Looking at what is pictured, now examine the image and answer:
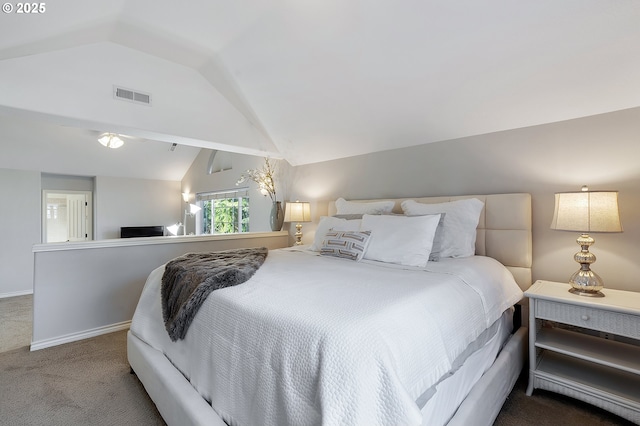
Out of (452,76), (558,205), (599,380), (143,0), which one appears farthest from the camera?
(452,76)

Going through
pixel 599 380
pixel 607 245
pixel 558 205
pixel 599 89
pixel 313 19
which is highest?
pixel 313 19

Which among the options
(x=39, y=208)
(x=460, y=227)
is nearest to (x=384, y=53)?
(x=460, y=227)

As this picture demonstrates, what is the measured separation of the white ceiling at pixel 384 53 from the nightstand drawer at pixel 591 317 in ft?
4.39

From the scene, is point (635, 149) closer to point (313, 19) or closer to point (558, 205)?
point (558, 205)

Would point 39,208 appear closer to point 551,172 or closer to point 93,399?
point 93,399

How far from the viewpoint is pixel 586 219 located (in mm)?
1692

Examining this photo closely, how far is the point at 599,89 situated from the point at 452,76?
35.2 inches

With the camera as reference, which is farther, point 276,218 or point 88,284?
point 276,218

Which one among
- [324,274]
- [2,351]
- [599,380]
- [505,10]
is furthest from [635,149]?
[2,351]

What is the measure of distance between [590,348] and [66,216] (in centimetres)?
736

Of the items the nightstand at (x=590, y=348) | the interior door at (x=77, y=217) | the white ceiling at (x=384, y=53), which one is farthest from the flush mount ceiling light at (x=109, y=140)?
the nightstand at (x=590, y=348)

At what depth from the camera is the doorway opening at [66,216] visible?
5.07 meters

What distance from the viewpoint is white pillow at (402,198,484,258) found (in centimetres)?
223

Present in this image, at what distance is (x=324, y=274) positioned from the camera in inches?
66.6
